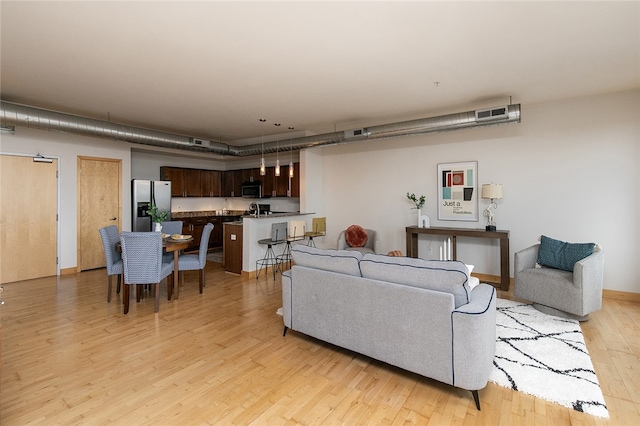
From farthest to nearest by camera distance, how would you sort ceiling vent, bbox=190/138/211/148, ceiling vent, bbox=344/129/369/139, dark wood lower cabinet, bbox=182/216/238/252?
dark wood lower cabinet, bbox=182/216/238/252 < ceiling vent, bbox=190/138/211/148 < ceiling vent, bbox=344/129/369/139

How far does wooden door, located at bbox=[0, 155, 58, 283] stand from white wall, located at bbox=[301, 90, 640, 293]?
5904 mm

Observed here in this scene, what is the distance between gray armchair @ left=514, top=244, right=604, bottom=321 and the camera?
11.1 feet

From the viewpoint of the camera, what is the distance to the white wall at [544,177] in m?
4.24

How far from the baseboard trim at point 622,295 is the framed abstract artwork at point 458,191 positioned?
195 centimetres

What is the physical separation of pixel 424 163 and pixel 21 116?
6124 mm

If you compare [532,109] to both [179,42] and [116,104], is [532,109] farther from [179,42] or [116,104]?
[116,104]

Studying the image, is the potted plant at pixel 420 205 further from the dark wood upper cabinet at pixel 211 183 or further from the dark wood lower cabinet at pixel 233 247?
the dark wood upper cabinet at pixel 211 183

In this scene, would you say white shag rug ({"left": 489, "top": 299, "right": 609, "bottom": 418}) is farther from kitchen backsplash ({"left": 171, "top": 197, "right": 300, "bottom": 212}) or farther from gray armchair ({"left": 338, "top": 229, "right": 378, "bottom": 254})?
kitchen backsplash ({"left": 171, "top": 197, "right": 300, "bottom": 212})

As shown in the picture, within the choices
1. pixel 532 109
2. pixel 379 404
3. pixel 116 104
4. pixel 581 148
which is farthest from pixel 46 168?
pixel 581 148

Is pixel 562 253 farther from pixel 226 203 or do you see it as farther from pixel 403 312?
pixel 226 203

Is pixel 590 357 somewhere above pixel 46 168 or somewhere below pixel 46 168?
below

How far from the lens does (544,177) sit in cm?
475

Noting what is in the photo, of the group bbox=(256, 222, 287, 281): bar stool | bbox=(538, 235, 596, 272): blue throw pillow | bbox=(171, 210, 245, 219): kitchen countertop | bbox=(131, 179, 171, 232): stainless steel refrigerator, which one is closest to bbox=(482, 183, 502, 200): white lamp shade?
bbox=(538, 235, 596, 272): blue throw pillow

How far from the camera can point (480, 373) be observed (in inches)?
81.4
